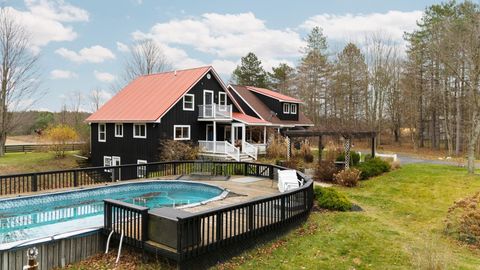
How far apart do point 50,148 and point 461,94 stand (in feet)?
123

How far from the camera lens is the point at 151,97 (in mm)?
24297

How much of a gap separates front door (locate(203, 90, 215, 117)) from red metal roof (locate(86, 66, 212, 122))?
61.1 inches

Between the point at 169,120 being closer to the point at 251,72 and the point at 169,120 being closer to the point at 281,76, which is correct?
the point at 251,72

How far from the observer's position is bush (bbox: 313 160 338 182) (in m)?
16.0

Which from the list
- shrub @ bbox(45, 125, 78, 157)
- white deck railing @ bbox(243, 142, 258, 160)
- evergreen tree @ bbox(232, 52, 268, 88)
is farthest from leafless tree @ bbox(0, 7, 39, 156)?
evergreen tree @ bbox(232, 52, 268, 88)

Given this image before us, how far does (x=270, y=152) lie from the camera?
79.3 ft

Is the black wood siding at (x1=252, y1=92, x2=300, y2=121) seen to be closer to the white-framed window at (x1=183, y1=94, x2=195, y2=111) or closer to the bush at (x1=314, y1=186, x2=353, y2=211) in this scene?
the white-framed window at (x1=183, y1=94, x2=195, y2=111)

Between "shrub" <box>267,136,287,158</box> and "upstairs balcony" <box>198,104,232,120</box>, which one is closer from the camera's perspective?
"shrub" <box>267,136,287,158</box>

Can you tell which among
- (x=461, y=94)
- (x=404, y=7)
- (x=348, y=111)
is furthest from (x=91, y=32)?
(x=461, y=94)

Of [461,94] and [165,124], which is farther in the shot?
[461,94]

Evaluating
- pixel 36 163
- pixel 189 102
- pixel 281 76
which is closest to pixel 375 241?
pixel 189 102

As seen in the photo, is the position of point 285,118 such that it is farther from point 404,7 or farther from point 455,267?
point 455,267

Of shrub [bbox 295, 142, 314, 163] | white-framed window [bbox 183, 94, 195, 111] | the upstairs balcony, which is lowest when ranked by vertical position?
A: shrub [bbox 295, 142, 314, 163]

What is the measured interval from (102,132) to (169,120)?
677 centimetres
